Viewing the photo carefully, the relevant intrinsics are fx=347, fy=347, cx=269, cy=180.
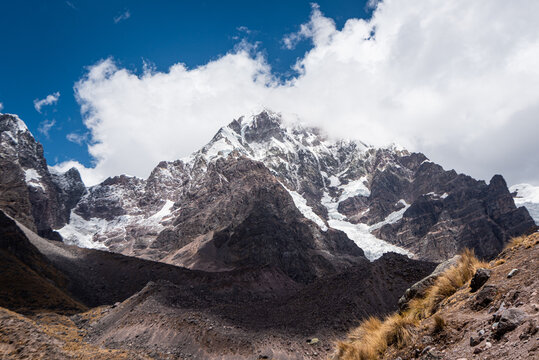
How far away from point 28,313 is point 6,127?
16442 cm

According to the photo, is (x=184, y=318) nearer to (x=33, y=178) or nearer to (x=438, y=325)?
(x=438, y=325)

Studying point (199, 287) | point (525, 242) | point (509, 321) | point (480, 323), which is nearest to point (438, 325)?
point (480, 323)

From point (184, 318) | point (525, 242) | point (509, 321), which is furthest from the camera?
point (184, 318)

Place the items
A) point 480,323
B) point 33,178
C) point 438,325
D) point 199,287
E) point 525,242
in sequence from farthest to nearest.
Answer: point 33,178 → point 199,287 → point 525,242 → point 438,325 → point 480,323

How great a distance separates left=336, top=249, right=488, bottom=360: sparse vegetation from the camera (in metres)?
6.18

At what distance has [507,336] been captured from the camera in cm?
418

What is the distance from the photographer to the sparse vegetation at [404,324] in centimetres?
618

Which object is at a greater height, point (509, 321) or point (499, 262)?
point (499, 262)

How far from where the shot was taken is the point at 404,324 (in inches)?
245

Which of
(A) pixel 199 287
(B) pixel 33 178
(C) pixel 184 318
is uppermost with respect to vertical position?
(B) pixel 33 178

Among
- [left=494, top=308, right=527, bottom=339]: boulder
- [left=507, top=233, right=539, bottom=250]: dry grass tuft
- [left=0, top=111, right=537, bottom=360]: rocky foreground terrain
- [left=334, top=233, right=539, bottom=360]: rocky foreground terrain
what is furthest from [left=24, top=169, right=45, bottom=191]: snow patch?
[left=494, top=308, right=527, bottom=339]: boulder

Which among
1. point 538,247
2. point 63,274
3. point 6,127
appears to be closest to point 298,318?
point 538,247

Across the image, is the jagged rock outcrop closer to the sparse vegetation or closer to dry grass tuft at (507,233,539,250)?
the sparse vegetation

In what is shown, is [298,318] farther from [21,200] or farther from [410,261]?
[21,200]
